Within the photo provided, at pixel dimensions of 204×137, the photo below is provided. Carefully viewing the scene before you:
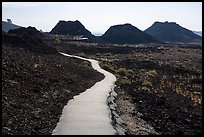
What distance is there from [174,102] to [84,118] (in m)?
11.5

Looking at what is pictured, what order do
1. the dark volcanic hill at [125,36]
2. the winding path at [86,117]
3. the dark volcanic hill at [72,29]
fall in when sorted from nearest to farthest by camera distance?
the winding path at [86,117]
the dark volcanic hill at [72,29]
the dark volcanic hill at [125,36]

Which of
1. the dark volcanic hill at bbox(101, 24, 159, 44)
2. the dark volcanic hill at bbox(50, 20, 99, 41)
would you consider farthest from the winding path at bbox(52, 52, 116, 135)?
the dark volcanic hill at bbox(101, 24, 159, 44)

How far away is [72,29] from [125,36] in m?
25.9

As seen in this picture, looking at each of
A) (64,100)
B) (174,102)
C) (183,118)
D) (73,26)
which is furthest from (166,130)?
(73,26)

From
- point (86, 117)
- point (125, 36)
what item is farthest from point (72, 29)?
point (86, 117)

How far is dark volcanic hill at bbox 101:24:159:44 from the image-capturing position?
6531 inches

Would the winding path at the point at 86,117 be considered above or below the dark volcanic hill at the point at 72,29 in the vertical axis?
below

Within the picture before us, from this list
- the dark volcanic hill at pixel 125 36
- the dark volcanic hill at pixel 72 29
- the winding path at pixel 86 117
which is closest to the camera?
the winding path at pixel 86 117

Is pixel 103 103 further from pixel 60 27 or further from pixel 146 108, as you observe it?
pixel 60 27

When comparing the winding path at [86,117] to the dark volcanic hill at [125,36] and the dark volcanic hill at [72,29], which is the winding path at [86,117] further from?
the dark volcanic hill at [125,36]

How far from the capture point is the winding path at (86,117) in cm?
1476

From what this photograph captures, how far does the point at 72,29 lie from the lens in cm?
16975

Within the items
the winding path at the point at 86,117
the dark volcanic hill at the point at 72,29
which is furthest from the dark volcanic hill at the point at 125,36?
the winding path at the point at 86,117

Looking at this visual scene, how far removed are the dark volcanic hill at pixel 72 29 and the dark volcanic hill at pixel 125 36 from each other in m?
11.2
